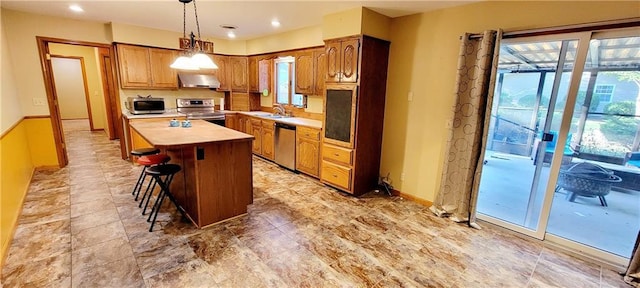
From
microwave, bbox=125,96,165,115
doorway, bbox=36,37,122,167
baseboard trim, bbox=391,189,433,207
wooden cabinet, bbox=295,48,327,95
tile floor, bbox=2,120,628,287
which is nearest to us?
tile floor, bbox=2,120,628,287

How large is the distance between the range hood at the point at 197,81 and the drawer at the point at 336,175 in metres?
3.11

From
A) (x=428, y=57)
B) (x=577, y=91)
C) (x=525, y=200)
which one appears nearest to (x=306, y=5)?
(x=428, y=57)

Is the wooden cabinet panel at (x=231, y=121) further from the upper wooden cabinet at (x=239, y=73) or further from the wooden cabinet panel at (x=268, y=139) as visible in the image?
the wooden cabinet panel at (x=268, y=139)

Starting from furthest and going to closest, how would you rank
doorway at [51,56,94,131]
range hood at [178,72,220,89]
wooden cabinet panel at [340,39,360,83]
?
1. doorway at [51,56,94,131]
2. range hood at [178,72,220,89]
3. wooden cabinet panel at [340,39,360,83]

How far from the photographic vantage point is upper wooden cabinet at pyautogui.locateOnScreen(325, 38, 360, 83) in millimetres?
3395

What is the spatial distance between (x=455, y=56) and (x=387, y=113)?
109cm

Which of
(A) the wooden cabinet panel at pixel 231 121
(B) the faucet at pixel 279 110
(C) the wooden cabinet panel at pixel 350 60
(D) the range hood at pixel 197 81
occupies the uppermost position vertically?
(C) the wooden cabinet panel at pixel 350 60

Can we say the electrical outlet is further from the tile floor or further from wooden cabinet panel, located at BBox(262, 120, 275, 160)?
wooden cabinet panel, located at BBox(262, 120, 275, 160)

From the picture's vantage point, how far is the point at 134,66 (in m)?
4.90

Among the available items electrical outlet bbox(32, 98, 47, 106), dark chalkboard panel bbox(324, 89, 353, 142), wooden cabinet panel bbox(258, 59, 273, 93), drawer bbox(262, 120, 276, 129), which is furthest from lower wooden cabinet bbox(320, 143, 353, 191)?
Result: electrical outlet bbox(32, 98, 47, 106)

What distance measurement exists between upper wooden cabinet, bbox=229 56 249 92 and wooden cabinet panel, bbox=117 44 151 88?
1.56m

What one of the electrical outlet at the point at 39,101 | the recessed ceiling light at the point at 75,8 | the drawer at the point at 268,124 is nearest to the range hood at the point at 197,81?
the drawer at the point at 268,124

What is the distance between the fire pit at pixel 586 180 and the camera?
2576mm

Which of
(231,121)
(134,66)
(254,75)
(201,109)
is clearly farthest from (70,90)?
(254,75)
